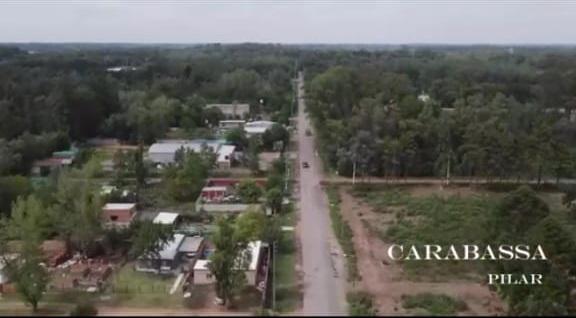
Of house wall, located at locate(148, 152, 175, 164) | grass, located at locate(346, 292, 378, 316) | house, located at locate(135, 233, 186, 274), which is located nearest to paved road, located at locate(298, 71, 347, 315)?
grass, located at locate(346, 292, 378, 316)

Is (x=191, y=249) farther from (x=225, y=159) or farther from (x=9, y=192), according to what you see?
(x=225, y=159)

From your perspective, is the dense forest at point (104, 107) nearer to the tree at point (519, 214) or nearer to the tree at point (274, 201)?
the tree at point (274, 201)

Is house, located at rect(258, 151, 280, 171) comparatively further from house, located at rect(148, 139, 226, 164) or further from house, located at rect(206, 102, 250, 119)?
house, located at rect(206, 102, 250, 119)

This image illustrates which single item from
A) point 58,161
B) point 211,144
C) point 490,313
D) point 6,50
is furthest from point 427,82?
point 6,50

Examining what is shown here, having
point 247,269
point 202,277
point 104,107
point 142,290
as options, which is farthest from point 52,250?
point 104,107

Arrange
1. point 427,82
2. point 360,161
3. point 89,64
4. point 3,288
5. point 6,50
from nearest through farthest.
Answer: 1. point 3,288
2. point 360,161
3. point 427,82
4. point 89,64
5. point 6,50

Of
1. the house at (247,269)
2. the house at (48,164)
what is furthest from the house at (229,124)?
the house at (247,269)

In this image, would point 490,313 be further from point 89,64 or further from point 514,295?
point 89,64
